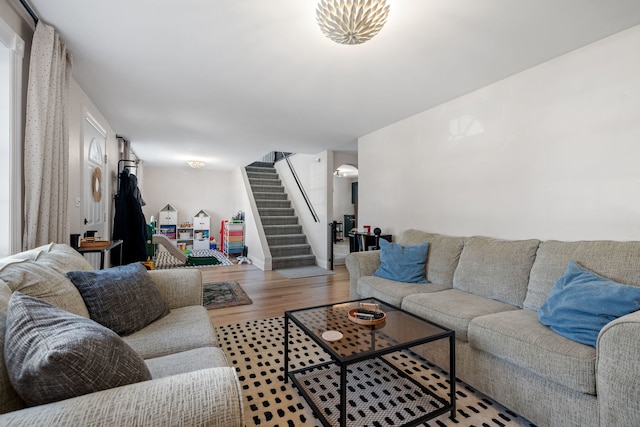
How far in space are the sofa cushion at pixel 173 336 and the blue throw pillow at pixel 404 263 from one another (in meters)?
1.76

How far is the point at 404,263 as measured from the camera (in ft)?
9.46

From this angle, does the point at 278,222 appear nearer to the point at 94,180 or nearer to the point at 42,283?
the point at 94,180

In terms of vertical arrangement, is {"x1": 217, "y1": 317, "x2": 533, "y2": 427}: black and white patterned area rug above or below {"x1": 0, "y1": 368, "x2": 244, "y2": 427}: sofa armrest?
below

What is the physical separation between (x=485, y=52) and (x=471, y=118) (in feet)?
2.73

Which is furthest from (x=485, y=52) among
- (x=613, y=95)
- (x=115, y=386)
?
(x=115, y=386)

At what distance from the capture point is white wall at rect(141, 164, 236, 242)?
850 centimetres

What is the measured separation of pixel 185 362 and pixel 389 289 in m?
1.76

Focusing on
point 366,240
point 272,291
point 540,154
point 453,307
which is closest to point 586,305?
point 453,307

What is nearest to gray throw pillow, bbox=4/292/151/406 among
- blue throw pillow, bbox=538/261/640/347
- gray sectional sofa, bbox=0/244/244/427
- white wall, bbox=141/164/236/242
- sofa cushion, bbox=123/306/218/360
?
gray sectional sofa, bbox=0/244/244/427

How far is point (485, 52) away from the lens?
2256 millimetres

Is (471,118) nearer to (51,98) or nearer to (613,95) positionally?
(613,95)

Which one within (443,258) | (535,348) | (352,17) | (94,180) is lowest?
(535,348)

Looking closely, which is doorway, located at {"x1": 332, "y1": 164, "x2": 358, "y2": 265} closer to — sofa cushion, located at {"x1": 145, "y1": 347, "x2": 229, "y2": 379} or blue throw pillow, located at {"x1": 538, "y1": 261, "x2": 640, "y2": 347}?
blue throw pillow, located at {"x1": 538, "y1": 261, "x2": 640, "y2": 347}

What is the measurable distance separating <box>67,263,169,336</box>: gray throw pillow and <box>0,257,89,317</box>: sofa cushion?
0.05m
